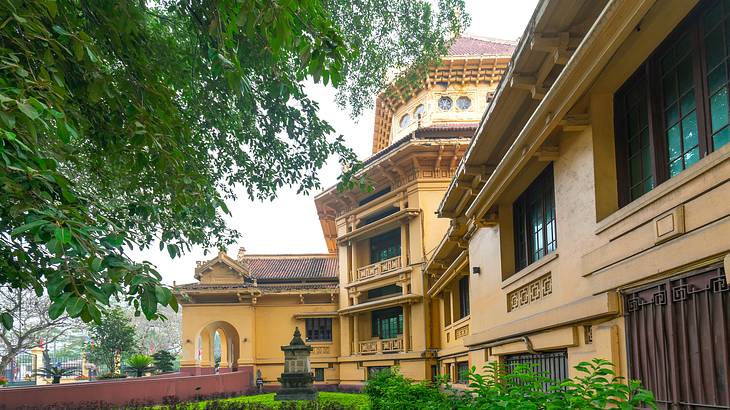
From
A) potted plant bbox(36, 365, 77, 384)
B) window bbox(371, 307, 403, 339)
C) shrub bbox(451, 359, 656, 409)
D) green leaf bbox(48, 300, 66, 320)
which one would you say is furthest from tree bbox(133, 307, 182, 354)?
shrub bbox(451, 359, 656, 409)

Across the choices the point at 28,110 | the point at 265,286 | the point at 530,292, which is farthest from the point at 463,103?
the point at 28,110

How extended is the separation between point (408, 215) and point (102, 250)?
2423 cm

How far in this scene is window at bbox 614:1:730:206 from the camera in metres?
5.14

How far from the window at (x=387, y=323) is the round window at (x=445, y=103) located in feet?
31.2

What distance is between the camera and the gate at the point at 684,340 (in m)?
4.70

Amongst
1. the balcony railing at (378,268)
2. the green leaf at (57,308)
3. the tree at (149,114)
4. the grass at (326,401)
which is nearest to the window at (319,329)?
the balcony railing at (378,268)

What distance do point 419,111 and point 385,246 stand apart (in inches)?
267

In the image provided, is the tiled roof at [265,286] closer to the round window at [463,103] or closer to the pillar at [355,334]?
the pillar at [355,334]

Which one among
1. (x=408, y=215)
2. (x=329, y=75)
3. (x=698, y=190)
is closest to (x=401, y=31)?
(x=329, y=75)

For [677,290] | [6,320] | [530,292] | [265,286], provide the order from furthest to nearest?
1. [265,286]
2. [530,292]
3. [6,320]
4. [677,290]

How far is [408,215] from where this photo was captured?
2903 cm

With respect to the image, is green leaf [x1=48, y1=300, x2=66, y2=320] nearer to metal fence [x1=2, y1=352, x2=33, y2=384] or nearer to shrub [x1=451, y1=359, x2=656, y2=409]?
shrub [x1=451, y1=359, x2=656, y2=409]

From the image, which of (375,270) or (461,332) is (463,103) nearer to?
(375,270)

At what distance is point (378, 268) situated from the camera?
31.9 meters
